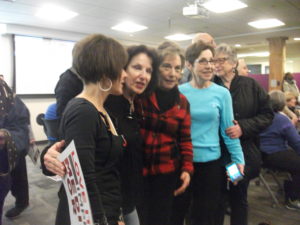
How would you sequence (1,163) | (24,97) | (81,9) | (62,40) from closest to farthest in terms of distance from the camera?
1. (1,163)
2. (81,9)
3. (24,97)
4. (62,40)

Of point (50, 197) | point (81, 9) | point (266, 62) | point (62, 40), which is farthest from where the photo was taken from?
point (266, 62)

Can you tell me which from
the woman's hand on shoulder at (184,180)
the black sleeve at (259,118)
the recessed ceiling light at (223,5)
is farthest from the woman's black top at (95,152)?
the recessed ceiling light at (223,5)

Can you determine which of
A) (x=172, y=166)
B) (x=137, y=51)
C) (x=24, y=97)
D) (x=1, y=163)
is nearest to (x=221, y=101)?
(x=172, y=166)

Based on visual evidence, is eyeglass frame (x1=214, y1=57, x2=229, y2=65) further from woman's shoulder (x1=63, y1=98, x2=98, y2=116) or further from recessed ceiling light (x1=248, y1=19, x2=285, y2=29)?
recessed ceiling light (x1=248, y1=19, x2=285, y2=29)

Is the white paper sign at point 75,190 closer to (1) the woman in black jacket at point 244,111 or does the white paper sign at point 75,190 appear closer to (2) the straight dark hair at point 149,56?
(2) the straight dark hair at point 149,56

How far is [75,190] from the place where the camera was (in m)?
0.86

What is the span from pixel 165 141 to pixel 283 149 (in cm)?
204

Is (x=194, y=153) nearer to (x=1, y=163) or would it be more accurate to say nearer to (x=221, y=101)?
(x=221, y=101)

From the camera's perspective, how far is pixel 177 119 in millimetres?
1477

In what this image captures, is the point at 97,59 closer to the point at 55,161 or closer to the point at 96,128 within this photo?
the point at 96,128

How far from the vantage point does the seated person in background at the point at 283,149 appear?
2.85 metres

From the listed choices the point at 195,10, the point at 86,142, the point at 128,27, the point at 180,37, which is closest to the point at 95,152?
the point at 86,142

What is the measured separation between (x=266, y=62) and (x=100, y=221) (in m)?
16.6

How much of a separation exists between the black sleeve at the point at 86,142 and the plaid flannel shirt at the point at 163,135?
1.64 ft
